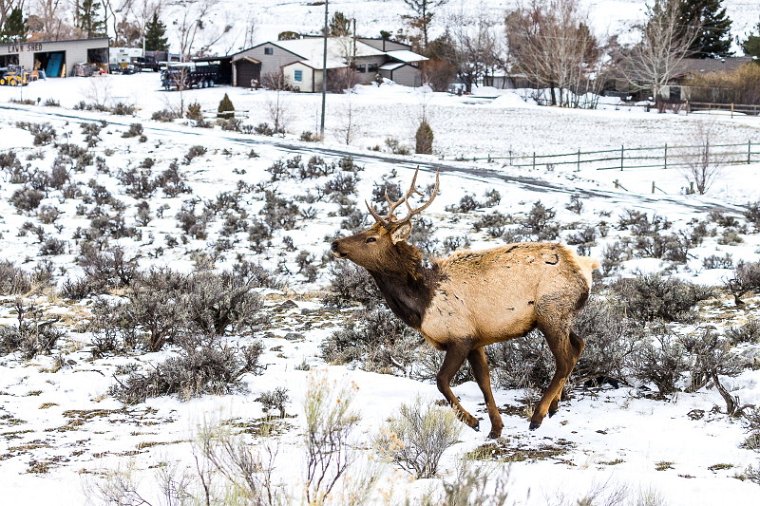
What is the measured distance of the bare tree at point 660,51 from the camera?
69062 millimetres

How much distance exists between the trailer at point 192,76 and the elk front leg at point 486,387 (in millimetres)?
64601

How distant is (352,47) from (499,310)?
77.6 metres

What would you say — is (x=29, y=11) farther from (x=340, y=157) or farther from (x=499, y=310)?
(x=499, y=310)

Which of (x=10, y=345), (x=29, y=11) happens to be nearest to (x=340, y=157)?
(x=10, y=345)

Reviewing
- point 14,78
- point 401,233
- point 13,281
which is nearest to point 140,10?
point 14,78

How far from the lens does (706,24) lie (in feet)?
256

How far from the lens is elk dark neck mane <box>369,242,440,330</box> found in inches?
297

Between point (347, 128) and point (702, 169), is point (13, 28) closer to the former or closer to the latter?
point (347, 128)

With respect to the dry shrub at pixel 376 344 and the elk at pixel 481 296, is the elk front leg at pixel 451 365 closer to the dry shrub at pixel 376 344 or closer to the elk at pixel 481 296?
the elk at pixel 481 296

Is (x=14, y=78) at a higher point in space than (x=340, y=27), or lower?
lower

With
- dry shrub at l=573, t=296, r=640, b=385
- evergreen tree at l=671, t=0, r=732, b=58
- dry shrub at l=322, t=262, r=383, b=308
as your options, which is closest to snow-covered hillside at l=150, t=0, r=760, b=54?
evergreen tree at l=671, t=0, r=732, b=58

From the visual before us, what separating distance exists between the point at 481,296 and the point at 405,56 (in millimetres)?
81011

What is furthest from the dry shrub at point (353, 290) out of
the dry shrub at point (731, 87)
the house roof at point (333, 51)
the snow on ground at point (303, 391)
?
the house roof at point (333, 51)

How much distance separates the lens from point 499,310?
742 centimetres
